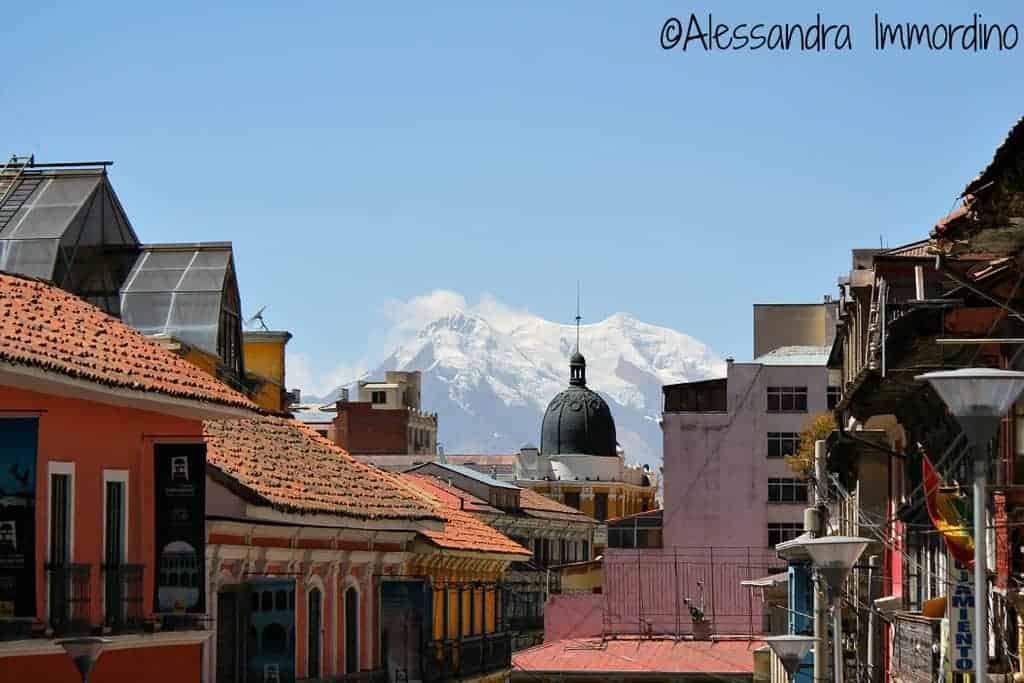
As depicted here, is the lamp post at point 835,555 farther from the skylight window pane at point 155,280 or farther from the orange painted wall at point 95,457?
the skylight window pane at point 155,280

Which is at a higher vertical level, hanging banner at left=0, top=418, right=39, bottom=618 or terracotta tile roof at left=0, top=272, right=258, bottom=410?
terracotta tile roof at left=0, top=272, right=258, bottom=410

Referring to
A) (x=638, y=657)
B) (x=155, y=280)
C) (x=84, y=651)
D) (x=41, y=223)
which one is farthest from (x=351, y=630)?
(x=638, y=657)

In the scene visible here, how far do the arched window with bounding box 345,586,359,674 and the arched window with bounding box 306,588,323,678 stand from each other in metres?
1.95

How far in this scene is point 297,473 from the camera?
147 ft

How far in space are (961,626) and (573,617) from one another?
67475 mm

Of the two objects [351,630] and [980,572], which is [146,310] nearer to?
[351,630]

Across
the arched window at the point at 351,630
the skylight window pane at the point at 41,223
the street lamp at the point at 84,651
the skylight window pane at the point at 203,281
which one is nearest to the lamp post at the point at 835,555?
the street lamp at the point at 84,651

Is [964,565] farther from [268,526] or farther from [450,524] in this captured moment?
[450,524]

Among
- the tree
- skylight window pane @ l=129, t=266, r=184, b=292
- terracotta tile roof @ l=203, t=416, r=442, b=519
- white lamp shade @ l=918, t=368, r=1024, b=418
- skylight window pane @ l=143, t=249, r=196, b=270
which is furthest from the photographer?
the tree

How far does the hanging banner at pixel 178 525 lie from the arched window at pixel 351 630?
40.3 feet

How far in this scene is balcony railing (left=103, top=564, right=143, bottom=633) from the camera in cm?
3391

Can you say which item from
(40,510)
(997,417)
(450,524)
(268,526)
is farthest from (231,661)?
Answer: (997,417)

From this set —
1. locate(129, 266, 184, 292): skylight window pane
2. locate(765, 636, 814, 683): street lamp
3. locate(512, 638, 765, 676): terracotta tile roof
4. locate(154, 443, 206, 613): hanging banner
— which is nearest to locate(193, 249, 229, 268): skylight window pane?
locate(129, 266, 184, 292): skylight window pane

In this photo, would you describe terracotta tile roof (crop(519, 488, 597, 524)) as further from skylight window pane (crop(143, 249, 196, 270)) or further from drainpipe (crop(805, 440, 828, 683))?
drainpipe (crop(805, 440, 828, 683))
